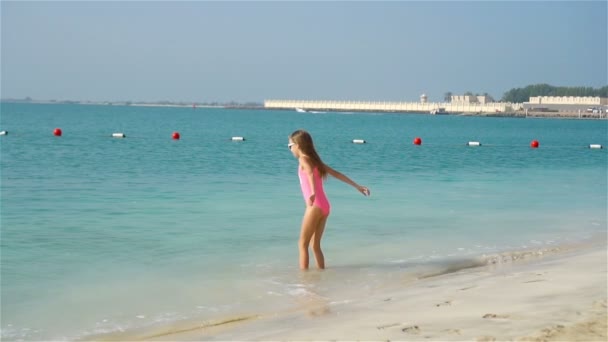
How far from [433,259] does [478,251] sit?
1.12m

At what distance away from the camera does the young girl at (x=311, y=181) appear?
9.09 metres

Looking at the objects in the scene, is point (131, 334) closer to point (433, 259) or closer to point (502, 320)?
point (502, 320)

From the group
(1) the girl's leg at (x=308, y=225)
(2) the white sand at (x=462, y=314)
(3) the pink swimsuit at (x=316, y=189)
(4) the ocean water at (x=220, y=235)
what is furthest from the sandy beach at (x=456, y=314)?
(3) the pink swimsuit at (x=316, y=189)

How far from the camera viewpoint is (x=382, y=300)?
27.6ft

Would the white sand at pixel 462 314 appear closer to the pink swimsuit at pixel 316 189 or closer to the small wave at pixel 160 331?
the small wave at pixel 160 331

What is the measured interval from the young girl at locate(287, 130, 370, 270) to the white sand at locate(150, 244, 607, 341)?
3.84 feet

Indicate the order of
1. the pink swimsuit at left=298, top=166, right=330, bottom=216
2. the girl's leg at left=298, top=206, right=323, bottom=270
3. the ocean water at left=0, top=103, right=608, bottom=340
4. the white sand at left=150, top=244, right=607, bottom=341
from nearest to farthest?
1. the white sand at left=150, top=244, right=607, bottom=341
2. the ocean water at left=0, top=103, right=608, bottom=340
3. the pink swimsuit at left=298, top=166, right=330, bottom=216
4. the girl's leg at left=298, top=206, right=323, bottom=270

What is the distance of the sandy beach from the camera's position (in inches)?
256

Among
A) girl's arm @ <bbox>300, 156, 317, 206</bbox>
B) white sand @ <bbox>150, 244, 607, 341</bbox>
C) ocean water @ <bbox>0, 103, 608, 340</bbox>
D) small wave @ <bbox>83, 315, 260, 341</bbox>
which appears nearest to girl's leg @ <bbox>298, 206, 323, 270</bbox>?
girl's arm @ <bbox>300, 156, 317, 206</bbox>

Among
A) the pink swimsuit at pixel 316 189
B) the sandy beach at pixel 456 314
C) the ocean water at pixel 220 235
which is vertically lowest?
the ocean water at pixel 220 235

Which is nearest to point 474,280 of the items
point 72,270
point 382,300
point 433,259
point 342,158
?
point 382,300

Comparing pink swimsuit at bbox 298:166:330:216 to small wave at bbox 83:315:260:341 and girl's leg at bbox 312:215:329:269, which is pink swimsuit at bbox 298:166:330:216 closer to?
girl's leg at bbox 312:215:329:269

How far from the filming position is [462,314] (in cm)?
718

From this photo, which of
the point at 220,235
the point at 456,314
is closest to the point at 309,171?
the point at 456,314
